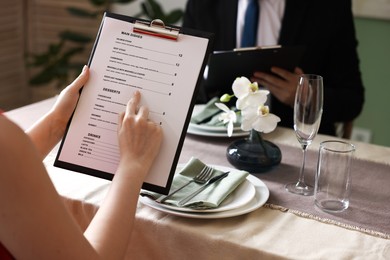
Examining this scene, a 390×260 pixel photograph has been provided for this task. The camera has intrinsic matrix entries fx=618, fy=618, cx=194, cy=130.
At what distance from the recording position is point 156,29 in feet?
4.32

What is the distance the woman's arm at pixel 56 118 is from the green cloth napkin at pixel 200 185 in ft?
0.85

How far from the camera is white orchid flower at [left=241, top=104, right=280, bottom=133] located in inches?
55.1

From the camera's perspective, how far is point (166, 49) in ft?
4.28

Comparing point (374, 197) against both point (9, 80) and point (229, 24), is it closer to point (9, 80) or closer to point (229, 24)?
point (229, 24)

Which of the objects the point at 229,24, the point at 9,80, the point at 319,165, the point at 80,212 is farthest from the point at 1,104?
the point at 319,165

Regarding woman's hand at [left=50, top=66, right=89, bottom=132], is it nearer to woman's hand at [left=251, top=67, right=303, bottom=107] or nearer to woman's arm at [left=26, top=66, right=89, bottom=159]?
woman's arm at [left=26, top=66, right=89, bottom=159]

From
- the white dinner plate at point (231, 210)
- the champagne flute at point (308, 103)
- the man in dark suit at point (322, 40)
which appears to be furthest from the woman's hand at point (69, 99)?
the man in dark suit at point (322, 40)

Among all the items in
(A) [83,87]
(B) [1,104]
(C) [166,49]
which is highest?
(C) [166,49]

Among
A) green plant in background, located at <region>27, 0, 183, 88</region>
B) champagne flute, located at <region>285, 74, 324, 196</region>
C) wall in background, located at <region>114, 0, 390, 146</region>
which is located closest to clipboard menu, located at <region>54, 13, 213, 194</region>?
champagne flute, located at <region>285, 74, 324, 196</region>

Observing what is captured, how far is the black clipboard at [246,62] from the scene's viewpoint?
70.3 inches

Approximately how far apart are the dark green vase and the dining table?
2cm

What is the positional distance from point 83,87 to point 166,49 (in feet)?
0.65

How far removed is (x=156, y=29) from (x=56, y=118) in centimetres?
29

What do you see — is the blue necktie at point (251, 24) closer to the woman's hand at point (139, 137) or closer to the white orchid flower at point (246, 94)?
the white orchid flower at point (246, 94)
